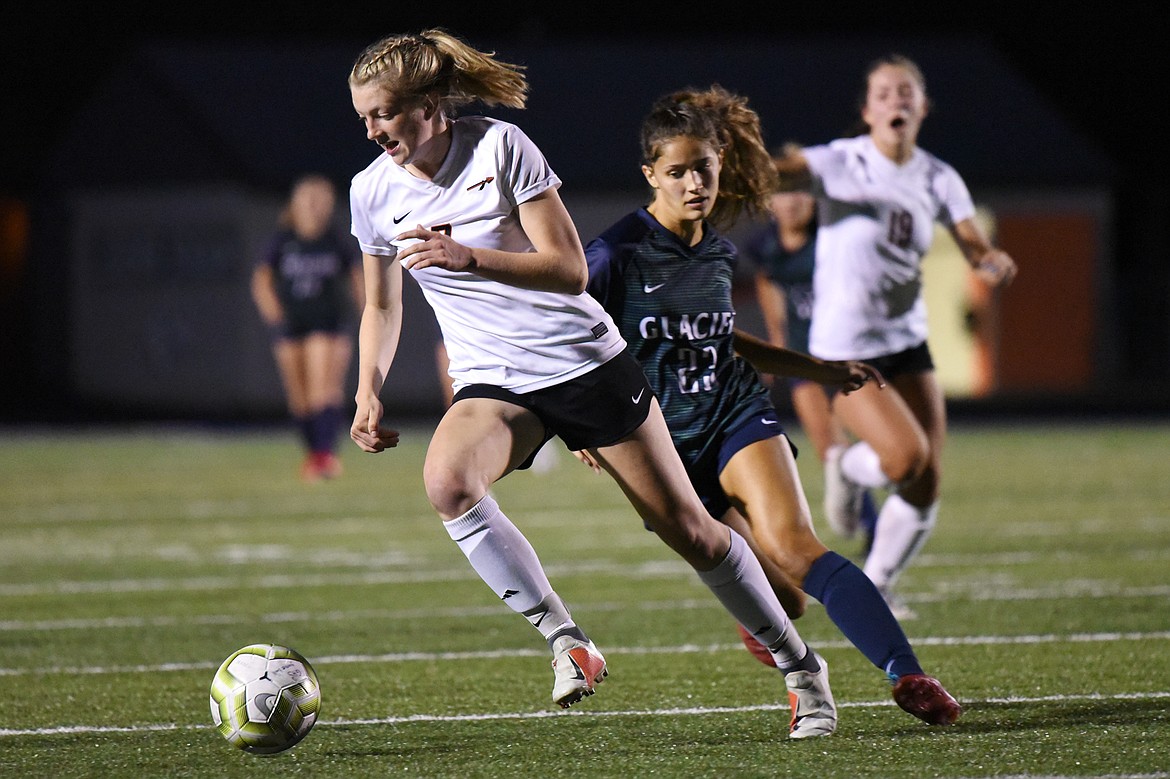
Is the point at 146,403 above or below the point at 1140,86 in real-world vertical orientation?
below

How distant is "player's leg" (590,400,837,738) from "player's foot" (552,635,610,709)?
1.35 ft

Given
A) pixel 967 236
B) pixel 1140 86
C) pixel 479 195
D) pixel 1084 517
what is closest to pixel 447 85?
pixel 479 195

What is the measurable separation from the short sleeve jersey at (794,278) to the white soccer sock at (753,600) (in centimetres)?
550

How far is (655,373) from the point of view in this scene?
5.80 meters

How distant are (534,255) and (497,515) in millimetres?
752

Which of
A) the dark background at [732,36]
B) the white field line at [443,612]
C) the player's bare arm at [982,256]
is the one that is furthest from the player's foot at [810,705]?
the dark background at [732,36]

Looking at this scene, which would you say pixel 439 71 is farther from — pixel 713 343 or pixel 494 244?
pixel 713 343

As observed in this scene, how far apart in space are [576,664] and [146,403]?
2633 centimetres

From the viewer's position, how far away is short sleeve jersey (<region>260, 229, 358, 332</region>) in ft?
52.7

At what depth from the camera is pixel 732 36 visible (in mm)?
37000

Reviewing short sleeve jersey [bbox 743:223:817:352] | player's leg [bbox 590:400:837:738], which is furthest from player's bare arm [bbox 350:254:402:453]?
short sleeve jersey [bbox 743:223:817:352]

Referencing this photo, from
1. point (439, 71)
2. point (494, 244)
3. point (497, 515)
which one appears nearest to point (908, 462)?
point (497, 515)

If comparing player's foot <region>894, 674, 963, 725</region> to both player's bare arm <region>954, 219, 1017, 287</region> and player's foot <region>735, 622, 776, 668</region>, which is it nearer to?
player's foot <region>735, 622, 776, 668</region>

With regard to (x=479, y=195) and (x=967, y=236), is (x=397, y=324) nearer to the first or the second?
(x=479, y=195)
